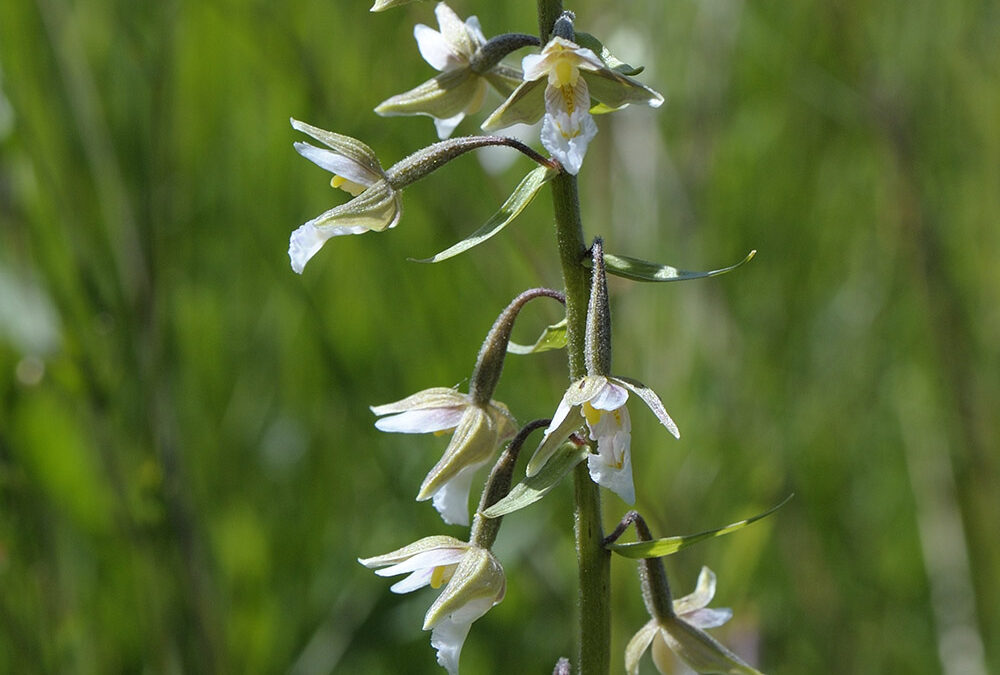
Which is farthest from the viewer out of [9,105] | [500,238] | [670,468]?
[500,238]

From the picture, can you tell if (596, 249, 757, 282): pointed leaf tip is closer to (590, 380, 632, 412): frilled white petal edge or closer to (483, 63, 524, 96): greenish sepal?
(590, 380, 632, 412): frilled white petal edge

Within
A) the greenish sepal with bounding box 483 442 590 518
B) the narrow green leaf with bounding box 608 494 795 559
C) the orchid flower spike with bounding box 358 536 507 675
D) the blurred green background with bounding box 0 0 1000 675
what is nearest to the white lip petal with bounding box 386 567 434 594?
the orchid flower spike with bounding box 358 536 507 675

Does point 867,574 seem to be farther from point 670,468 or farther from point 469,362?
point 469,362

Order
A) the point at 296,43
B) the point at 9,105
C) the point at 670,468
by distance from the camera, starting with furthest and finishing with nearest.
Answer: the point at 670,468
the point at 296,43
the point at 9,105

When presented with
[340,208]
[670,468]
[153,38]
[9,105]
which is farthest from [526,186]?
[153,38]

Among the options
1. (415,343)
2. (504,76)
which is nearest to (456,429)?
(504,76)

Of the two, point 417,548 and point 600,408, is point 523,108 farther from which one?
point 417,548
